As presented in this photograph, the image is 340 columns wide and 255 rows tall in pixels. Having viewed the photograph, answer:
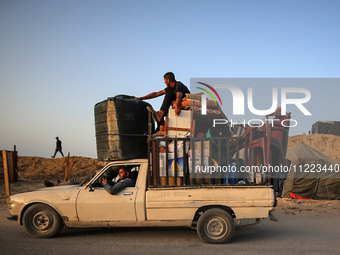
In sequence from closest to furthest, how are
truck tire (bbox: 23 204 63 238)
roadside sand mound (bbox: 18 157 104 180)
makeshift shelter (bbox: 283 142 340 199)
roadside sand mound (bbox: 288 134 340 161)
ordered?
1. truck tire (bbox: 23 204 63 238)
2. makeshift shelter (bbox: 283 142 340 199)
3. roadside sand mound (bbox: 18 157 104 180)
4. roadside sand mound (bbox: 288 134 340 161)

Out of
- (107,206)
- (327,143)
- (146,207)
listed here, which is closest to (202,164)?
(146,207)

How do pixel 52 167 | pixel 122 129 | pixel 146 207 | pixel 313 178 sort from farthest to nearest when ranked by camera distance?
1. pixel 52 167
2. pixel 313 178
3. pixel 122 129
4. pixel 146 207

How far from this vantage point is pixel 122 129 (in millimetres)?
7766

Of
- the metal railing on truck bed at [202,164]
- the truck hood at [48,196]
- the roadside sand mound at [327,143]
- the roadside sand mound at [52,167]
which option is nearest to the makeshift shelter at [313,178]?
the metal railing on truck bed at [202,164]

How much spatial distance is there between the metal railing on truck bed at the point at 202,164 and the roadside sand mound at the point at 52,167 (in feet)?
67.8

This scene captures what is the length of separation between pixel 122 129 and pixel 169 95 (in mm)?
1349

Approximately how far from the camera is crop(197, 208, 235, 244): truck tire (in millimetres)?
6438

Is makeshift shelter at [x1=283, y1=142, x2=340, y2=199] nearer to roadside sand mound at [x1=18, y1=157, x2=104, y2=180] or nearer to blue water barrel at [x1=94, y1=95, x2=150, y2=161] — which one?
blue water barrel at [x1=94, y1=95, x2=150, y2=161]

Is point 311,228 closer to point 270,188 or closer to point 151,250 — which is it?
point 270,188

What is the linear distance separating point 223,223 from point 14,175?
17070 millimetres

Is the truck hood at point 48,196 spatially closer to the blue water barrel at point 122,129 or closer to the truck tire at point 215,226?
the blue water barrel at point 122,129

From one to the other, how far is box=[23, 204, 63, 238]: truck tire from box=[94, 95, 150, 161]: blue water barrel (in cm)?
169

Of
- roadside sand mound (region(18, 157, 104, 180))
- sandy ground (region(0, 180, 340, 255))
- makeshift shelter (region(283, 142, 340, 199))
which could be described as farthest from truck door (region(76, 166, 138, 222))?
roadside sand mound (region(18, 157, 104, 180))

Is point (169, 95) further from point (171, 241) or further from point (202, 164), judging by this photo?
point (171, 241)
